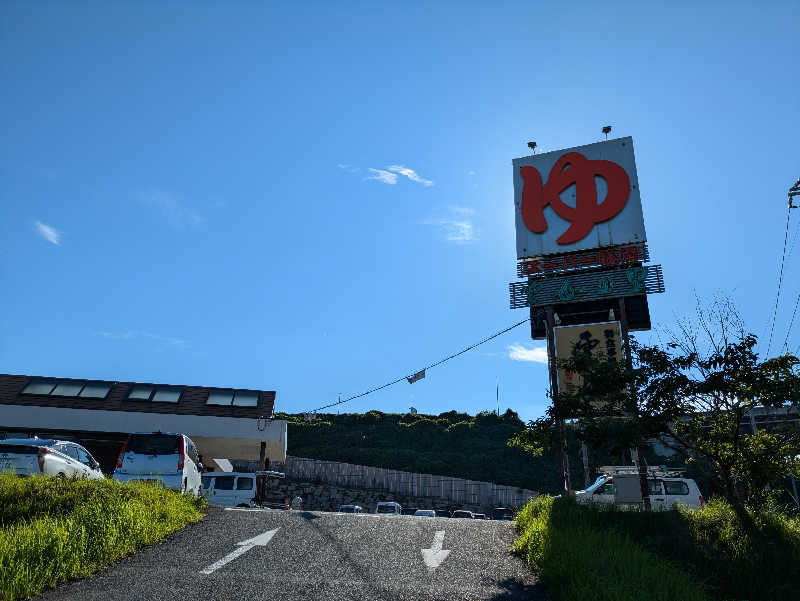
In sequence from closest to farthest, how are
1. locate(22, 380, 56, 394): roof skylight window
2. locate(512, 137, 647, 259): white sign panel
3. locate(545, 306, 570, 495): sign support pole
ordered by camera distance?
locate(545, 306, 570, 495): sign support pole
locate(512, 137, 647, 259): white sign panel
locate(22, 380, 56, 394): roof skylight window

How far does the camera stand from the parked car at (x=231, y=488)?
19109 mm

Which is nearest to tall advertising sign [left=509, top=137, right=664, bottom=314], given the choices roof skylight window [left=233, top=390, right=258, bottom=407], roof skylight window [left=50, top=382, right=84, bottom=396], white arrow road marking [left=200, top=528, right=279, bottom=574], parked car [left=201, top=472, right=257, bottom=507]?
parked car [left=201, top=472, right=257, bottom=507]

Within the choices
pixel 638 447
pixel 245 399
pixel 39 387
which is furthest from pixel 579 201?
pixel 39 387

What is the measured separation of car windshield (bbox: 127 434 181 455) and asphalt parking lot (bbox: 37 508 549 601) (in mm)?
2954

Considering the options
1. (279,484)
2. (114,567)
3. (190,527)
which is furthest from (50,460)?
(279,484)

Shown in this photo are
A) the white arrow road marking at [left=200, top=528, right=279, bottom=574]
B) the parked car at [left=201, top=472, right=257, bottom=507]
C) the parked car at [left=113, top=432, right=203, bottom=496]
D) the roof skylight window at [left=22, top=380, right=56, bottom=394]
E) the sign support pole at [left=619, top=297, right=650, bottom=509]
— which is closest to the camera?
the white arrow road marking at [left=200, top=528, right=279, bottom=574]

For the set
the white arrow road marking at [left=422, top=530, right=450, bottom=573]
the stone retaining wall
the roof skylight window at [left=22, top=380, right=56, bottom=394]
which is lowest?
the stone retaining wall

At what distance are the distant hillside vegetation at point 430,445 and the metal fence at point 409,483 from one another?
3.19 metres

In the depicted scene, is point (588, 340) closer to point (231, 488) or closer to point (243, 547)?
point (231, 488)

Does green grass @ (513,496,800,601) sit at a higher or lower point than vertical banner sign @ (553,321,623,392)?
lower

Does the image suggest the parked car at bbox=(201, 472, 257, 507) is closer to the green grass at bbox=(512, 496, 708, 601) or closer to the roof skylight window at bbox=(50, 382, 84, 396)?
the roof skylight window at bbox=(50, 382, 84, 396)

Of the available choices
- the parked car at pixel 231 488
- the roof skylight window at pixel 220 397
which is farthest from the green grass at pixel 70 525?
the roof skylight window at pixel 220 397

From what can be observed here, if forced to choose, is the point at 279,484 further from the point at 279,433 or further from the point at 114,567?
the point at 114,567

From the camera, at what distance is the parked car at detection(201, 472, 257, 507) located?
19109mm
